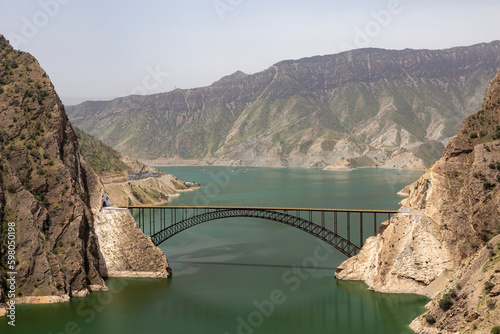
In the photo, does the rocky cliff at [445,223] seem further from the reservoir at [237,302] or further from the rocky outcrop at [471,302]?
the reservoir at [237,302]

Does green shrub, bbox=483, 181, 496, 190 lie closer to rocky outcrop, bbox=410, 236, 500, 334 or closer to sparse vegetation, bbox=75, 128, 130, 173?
rocky outcrop, bbox=410, 236, 500, 334

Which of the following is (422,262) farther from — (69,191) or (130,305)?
(69,191)

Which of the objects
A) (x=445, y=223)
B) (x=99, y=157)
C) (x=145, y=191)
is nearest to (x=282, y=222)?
(x=445, y=223)

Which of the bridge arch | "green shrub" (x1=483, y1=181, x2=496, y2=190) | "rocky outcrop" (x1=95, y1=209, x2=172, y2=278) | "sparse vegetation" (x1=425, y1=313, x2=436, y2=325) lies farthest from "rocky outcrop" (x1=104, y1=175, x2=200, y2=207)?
"sparse vegetation" (x1=425, y1=313, x2=436, y2=325)

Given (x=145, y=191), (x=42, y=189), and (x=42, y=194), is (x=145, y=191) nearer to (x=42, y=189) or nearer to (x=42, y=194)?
(x=42, y=189)

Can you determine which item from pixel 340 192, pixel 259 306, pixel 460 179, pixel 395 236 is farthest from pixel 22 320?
pixel 340 192
